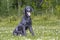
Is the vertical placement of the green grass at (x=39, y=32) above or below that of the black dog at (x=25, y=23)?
below

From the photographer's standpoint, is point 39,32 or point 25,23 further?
point 39,32

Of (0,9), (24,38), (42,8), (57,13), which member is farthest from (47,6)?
(24,38)

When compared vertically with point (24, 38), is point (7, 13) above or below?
below

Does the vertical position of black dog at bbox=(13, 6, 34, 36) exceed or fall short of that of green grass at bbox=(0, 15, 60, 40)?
it exceeds it

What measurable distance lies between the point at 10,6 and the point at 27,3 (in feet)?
6.96

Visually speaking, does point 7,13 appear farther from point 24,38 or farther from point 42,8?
point 24,38

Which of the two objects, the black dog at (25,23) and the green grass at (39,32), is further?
the black dog at (25,23)

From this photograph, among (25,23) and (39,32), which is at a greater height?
(25,23)

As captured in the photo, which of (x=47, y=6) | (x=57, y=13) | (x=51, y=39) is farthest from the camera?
(x=47, y=6)

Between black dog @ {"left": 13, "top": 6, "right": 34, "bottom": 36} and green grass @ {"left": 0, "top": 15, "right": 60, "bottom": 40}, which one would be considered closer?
green grass @ {"left": 0, "top": 15, "right": 60, "bottom": 40}

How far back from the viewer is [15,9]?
116 feet

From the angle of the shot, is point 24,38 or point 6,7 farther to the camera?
point 6,7

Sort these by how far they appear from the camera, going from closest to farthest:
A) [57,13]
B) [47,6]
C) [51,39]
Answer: [51,39] < [57,13] < [47,6]

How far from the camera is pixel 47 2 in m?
33.5
